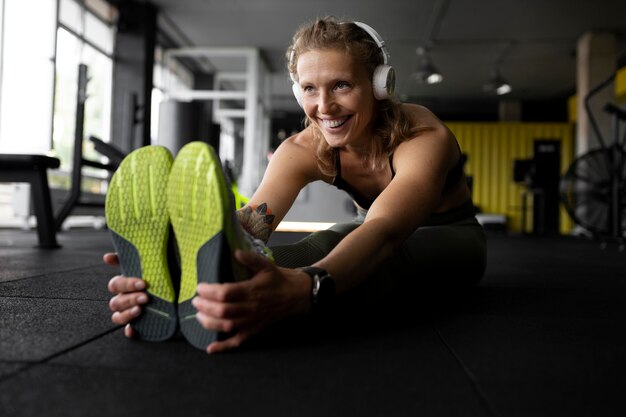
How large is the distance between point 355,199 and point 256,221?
1.51 feet

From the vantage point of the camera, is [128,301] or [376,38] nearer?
[128,301]

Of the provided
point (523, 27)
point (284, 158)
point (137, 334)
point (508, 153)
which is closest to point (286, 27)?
point (523, 27)

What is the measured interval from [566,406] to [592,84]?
27.7 ft

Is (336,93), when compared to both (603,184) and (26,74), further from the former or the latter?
(26,74)

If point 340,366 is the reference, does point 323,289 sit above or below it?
above

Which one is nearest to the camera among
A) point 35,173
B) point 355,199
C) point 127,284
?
point 127,284

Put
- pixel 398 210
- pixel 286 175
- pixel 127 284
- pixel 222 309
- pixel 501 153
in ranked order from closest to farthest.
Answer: pixel 222 309 → pixel 127 284 → pixel 398 210 → pixel 286 175 → pixel 501 153

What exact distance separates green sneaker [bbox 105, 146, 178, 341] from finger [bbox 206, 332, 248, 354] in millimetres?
93

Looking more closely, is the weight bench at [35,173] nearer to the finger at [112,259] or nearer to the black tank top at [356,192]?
the black tank top at [356,192]

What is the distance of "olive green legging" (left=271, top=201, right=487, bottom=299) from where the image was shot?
1.20 metres

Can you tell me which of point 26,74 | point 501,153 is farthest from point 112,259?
point 501,153

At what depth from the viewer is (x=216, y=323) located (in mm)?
Answer: 811

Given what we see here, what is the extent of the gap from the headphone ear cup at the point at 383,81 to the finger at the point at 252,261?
0.57 meters

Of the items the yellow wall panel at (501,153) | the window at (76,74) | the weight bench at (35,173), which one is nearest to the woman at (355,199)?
the weight bench at (35,173)
